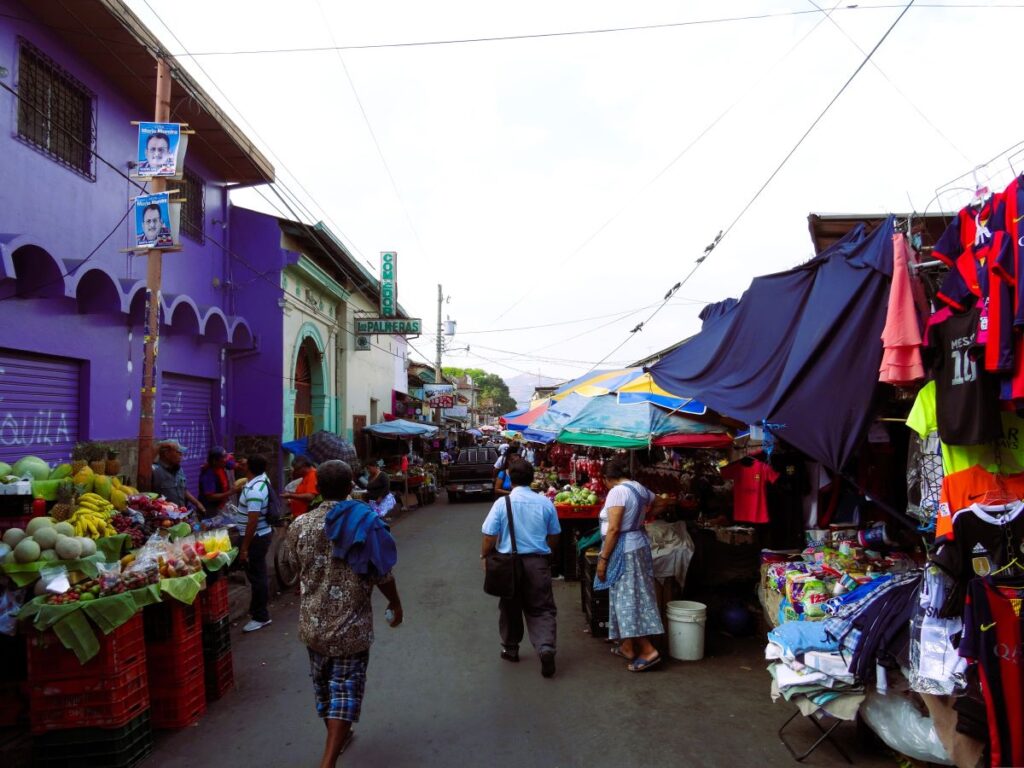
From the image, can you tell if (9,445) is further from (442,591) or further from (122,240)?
(442,591)

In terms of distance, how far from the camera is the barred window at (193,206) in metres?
12.4

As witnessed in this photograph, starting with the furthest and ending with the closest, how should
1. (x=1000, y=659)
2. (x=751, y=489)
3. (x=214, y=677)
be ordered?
(x=751, y=489), (x=214, y=677), (x=1000, y=659)

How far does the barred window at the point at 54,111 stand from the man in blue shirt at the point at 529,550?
7.47 meters

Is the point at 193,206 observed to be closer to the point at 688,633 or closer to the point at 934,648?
the point at 688,633

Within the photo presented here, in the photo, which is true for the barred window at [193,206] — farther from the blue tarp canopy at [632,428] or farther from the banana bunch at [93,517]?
the blue tarp canopy at [632,428]

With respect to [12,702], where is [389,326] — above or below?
above

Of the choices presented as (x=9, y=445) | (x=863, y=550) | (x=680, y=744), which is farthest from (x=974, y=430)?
(x=9, y=445)

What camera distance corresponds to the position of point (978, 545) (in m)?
3.32

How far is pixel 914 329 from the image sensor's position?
387 cm

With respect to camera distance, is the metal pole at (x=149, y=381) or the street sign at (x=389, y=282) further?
the street sign at (x=389, y=282)

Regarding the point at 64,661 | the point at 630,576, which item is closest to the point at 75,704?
the point at 64,661

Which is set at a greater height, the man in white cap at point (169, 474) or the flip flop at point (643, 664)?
the man in white cap at point (169, 474)

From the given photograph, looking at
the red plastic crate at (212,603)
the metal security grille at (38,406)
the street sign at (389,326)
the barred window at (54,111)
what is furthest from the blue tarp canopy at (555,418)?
the street sign at (389,326)

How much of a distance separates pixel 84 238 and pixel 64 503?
18.9ft
